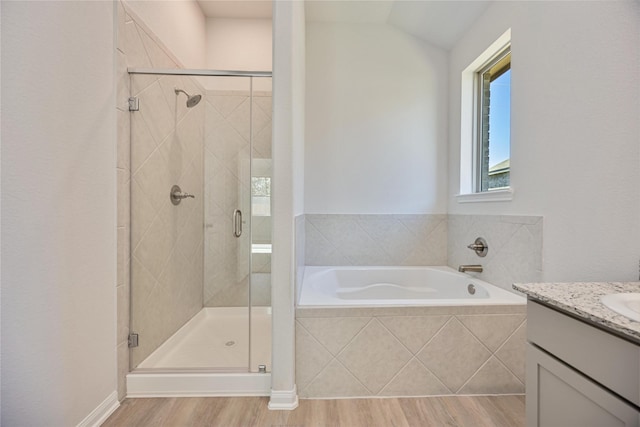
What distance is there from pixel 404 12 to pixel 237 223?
2.22 m

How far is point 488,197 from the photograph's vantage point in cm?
210

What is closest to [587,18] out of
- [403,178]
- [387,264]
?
[403,178]

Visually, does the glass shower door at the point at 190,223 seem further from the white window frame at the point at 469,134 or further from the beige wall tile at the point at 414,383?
the white window frame at the point at 469,134

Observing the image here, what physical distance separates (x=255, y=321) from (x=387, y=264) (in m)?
1.33

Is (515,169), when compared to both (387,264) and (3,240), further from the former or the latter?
(3,240)

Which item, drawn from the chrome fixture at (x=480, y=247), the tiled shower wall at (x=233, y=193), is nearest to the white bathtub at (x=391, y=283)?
the chrome fixture at (x=480, y=247)

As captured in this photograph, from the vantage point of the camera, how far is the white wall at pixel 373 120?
8.81 ft

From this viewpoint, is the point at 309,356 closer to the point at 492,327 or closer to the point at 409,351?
the point at 409,351

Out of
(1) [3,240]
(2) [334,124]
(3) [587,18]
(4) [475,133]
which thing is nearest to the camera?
(1) [3,240]

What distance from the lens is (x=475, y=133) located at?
251 cm

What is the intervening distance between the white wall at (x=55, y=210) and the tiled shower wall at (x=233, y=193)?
783mm

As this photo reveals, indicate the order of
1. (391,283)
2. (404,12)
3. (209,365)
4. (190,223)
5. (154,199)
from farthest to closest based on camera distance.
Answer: (391,283) < (404,12) < (190,223) < (154,199) < (209,365)

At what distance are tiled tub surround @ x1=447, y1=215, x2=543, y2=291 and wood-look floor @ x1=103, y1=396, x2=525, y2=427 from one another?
673 millimetres

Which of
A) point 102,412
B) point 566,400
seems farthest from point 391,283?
point 102,412
